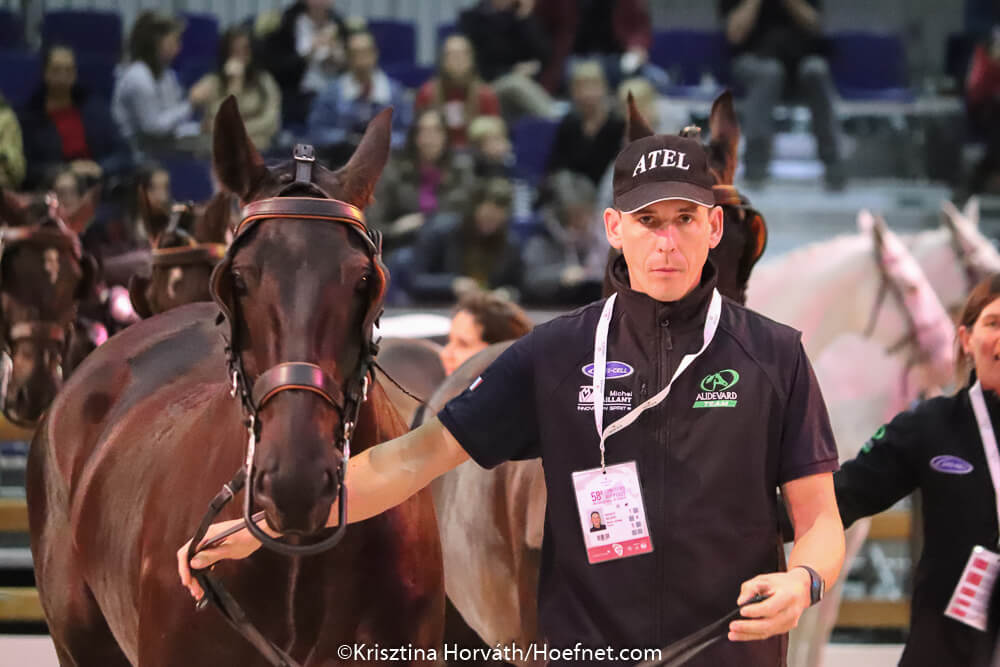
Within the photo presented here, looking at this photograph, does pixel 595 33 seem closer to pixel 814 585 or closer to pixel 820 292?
pixel 820 292

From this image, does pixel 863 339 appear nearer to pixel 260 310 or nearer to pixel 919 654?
pixel 919 654

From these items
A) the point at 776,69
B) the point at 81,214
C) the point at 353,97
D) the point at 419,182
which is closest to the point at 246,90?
the point at 353,97

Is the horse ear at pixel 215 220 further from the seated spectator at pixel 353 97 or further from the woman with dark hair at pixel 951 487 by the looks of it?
the seated spectator at pixel 353 97

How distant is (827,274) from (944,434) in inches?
101

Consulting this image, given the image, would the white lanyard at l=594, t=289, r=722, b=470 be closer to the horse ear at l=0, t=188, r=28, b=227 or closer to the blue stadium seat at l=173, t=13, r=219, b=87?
the horse ear at l=0, t=188, r=28, b=227

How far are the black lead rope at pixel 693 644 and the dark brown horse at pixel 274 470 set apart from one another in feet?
2.20

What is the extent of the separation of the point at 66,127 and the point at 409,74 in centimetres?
297

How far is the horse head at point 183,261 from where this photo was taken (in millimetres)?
5453

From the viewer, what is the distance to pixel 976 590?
3.44m

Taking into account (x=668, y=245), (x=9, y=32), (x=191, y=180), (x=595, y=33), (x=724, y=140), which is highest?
(x=668, y=245)

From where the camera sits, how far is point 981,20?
12977mm

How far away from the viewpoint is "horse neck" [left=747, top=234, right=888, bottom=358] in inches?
238

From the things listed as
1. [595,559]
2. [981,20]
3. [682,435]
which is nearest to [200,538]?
[595,559]

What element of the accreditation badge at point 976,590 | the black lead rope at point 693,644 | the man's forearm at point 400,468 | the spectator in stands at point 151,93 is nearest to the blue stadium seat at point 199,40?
the spectator in stands at point 151,93
